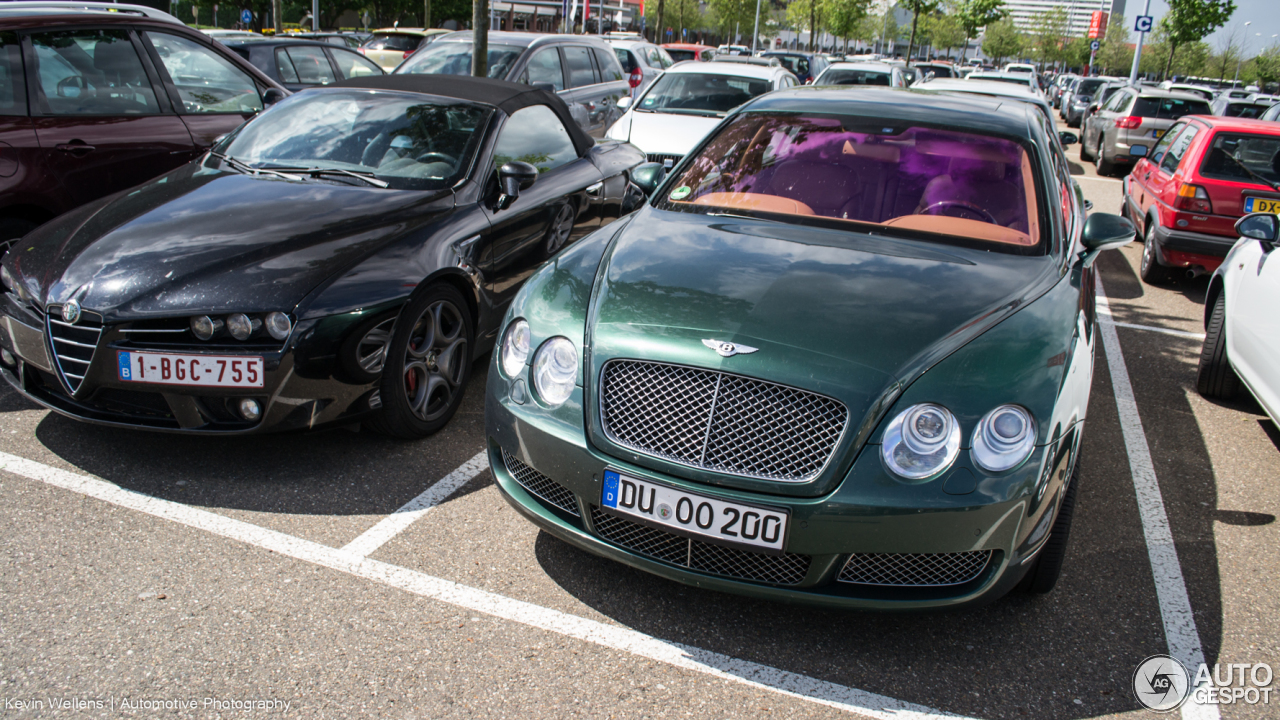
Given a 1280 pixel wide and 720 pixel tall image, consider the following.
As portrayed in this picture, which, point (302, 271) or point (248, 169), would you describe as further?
point (248, 169)

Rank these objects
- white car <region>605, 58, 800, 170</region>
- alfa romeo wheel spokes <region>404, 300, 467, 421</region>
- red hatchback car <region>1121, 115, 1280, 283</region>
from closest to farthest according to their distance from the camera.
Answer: alfa romeo wheel spokes <region>404, 300, 467, 421</region>, red hatchback car <region>1121, 115, 1280, 283</region>, white car <region>605, 58, 800, 170</region>

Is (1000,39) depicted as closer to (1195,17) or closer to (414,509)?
→ (1195,17)

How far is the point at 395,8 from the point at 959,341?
200 feet

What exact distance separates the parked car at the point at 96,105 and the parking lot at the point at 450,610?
1504mm

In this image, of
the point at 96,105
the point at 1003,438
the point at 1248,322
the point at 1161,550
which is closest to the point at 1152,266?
the point at 1248,322

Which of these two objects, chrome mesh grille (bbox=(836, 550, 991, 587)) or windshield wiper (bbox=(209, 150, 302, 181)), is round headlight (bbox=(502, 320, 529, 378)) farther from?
windshield wiper (bbox=(209, 150, 302, 181))

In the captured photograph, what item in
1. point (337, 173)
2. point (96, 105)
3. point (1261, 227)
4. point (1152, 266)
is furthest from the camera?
→ point (1152, 266)

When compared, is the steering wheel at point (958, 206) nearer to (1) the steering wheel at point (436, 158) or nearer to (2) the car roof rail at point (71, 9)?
(1) the steering wheel at point (436, 158)

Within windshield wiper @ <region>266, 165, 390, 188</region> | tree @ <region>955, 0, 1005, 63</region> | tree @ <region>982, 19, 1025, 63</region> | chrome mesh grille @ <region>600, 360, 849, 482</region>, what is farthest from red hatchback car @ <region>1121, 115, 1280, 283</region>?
tree @ <region>982, 19, 1025, 63</region>

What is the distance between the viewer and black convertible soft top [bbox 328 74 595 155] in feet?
15.9

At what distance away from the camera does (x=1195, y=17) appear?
38.0m

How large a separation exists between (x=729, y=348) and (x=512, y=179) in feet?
7.39

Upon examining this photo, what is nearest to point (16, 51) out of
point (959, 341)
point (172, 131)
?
point (172, 131)

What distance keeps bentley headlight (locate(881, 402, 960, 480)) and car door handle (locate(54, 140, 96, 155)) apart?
15.5ft
